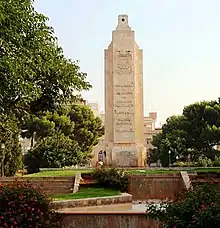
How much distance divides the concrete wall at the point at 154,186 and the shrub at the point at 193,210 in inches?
510

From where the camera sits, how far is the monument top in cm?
3122

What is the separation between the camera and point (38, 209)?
31.1 ft

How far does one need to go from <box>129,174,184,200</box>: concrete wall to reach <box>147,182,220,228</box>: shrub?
12962mm

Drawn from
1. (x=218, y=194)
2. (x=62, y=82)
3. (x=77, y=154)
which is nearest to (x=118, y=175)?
(x=62, y=82)

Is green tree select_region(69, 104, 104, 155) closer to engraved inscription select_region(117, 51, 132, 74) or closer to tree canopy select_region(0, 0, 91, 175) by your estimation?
engraved inscription select_region(117, 51, 132, 74)

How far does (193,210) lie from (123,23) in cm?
2426

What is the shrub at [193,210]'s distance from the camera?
7914 millimetres

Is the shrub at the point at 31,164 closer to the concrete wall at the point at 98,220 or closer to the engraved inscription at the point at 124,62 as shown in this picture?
the engraved inscription at the point at 124,62

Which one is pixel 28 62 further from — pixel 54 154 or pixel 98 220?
pixel 54 154

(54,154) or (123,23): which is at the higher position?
(123,23)

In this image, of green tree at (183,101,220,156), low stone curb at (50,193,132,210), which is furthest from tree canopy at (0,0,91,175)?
green tree at (183,101,220,156)

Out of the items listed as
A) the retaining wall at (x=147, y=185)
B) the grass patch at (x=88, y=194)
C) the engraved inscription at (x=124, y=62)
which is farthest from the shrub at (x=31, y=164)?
the grass patch at (x=88, y=194)

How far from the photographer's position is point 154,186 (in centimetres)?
2223

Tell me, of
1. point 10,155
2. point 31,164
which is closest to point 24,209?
point 10,155
